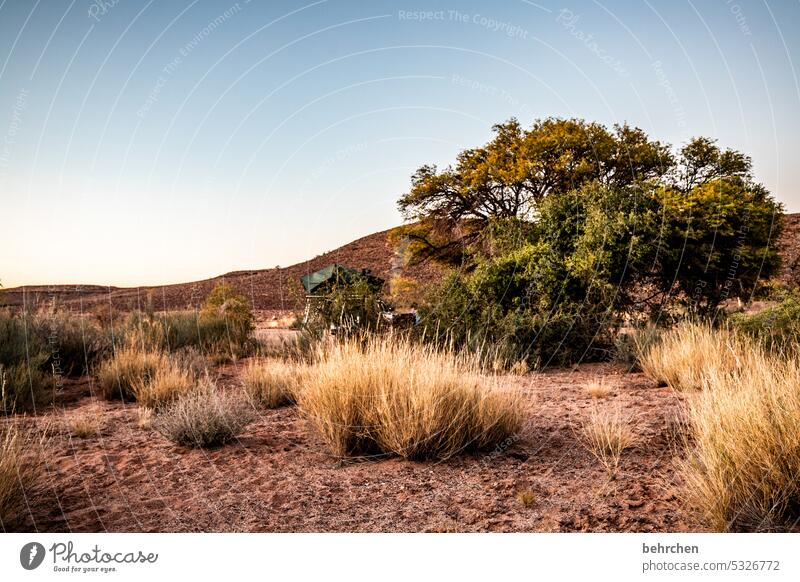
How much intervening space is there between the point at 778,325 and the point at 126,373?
28.7ft

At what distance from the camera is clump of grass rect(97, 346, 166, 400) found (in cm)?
719

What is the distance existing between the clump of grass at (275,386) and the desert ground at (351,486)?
118cm

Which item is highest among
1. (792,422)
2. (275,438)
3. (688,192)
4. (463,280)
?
(688,192)

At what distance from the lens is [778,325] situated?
6.73m

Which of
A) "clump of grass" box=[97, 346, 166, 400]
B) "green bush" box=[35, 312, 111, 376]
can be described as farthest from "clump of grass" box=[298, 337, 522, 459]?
"green bush" box=[35, 312, 111, 376]

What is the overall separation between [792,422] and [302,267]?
106ft

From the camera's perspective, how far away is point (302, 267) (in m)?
34.1

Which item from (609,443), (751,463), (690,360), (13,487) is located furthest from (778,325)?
(13,487)

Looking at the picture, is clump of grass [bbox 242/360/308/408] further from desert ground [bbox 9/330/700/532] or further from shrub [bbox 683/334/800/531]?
shrub [bbox 683/334/800/531]

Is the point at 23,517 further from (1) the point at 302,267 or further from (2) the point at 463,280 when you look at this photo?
(1) the point at 302,267

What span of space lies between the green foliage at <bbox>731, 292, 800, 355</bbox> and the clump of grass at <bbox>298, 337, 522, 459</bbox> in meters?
3.92

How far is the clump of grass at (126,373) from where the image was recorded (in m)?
7.19

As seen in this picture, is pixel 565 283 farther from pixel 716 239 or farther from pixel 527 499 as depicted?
pixel 527 499
